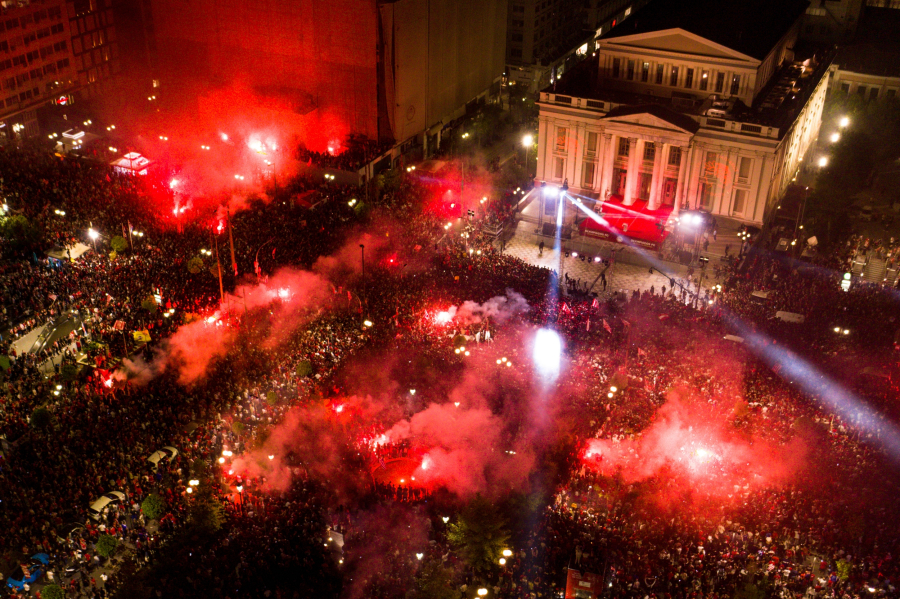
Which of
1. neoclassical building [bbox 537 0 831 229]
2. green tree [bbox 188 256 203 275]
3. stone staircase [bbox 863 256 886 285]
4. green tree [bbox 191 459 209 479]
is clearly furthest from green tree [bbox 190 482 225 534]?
stone staircase [bbox 863 256 886 285]

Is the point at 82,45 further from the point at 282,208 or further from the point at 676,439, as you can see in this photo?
the point at 676,439

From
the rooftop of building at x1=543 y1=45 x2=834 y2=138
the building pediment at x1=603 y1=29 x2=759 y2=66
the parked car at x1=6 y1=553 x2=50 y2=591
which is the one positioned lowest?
the parked car at x1=6 y1=553 x2=50 y2=591

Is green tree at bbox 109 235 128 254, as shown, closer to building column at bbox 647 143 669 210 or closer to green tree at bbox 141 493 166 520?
green tree at bbox 141 493 166 520

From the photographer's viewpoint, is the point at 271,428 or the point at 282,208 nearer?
the point at 271,428

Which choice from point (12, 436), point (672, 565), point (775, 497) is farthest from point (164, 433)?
point (775, 497)

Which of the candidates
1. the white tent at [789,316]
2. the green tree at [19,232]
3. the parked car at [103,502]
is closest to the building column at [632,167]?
the white tent at [789,316]

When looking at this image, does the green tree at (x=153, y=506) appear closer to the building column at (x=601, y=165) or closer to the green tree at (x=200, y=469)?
the green tree at (x=200, y=469)
